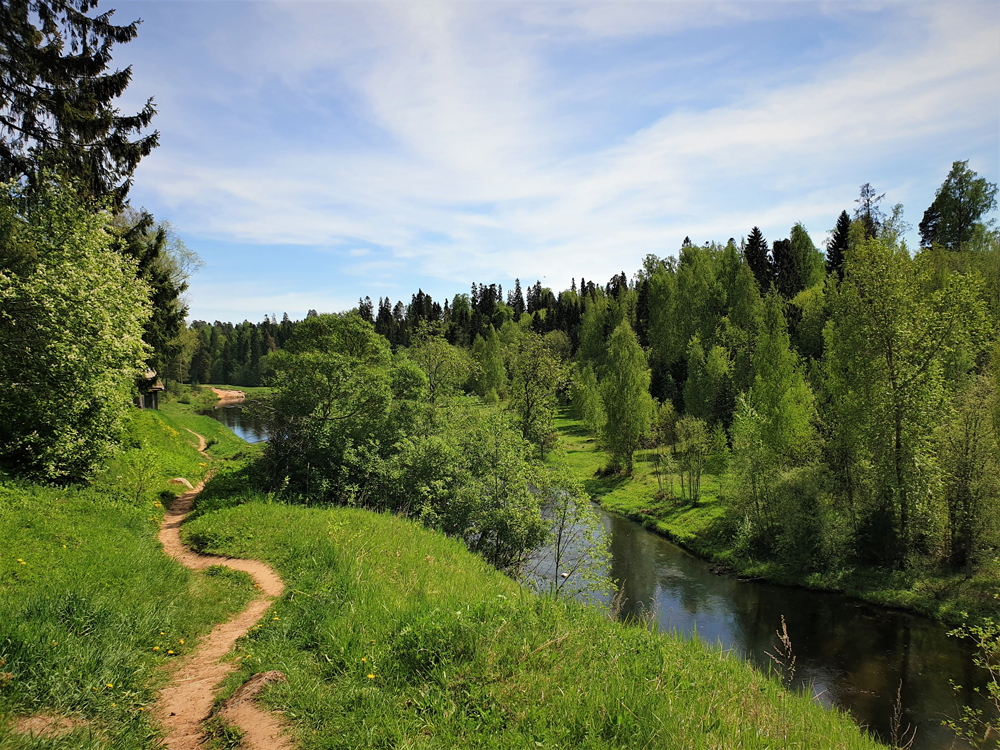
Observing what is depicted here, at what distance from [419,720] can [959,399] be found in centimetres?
2974

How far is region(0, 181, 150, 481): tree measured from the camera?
1156 centimetres

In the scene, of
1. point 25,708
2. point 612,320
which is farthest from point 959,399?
point 612,320

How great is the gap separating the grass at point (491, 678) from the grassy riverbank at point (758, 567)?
972 centimetres

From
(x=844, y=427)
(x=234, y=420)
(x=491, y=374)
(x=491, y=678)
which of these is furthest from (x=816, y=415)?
(x=234, y=420)

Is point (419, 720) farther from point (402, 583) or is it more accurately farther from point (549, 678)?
point (402, 583)

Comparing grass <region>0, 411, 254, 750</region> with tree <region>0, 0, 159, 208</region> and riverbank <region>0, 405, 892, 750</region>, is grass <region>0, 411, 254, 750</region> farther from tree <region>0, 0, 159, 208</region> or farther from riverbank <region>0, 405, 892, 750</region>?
tree <region>0, 0, 159, 208</region>

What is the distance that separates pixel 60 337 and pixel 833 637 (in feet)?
92.4

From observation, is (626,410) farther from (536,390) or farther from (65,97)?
(65,97)

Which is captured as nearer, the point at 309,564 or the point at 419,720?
the point at 419,720

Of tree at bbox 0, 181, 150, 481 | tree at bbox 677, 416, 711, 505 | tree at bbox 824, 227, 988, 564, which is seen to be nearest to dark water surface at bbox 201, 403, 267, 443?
tree at bbox 0, 181, 150, 481

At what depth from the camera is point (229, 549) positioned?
11047mm

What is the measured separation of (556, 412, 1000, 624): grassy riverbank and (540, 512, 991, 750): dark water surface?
2.35 feet

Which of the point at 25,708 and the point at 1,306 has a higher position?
the point at 1,306

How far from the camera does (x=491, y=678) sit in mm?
5348
